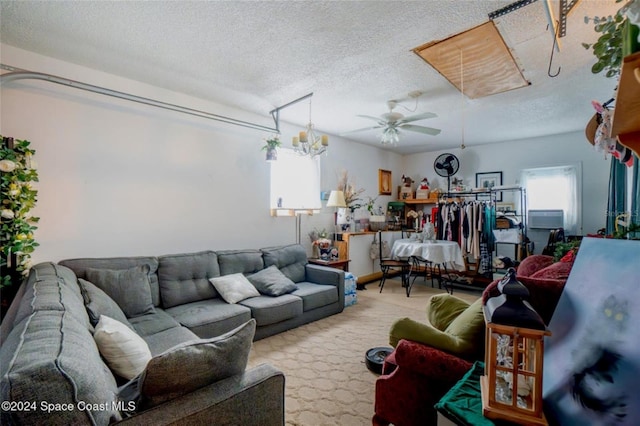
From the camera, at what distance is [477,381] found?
1.29 metres

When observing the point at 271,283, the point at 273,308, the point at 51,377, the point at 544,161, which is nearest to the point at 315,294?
the point at 271,283

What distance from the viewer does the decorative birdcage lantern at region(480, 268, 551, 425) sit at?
0.99 meters

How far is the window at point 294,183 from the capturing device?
4.39m

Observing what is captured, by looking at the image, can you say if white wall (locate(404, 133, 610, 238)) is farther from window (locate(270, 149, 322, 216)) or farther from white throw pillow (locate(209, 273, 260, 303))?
white throw pillow (locate(209, 273, 260, 303))

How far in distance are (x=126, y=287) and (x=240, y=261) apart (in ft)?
4.12

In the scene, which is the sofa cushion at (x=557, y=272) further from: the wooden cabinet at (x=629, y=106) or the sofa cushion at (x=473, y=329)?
the wooden cabinet at (x=629, y=106)

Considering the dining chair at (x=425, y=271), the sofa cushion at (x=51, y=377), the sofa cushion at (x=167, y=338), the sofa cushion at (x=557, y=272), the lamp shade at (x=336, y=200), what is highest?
the lamp shade at (x=336, y=200)

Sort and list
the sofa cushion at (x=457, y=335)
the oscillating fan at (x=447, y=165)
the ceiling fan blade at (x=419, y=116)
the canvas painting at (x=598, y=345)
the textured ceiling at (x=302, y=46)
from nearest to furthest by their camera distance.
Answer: the canvas painting at (x=598, y=345), the sofa cushion at (x=457, y=335), the textured ceiling at (x=302, y=46), the ceiling fan blade at (x=419, y=116), the oscillating fan at (x=447, y=165)

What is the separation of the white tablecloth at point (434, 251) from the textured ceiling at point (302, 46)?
2.16m

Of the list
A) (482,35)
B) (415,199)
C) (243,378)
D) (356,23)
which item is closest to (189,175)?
(356,23)

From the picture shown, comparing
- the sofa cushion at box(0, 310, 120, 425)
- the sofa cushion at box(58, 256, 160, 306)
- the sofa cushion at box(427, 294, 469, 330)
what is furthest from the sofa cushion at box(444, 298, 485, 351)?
the sofa cushion at box(58, 256, 160, 306)

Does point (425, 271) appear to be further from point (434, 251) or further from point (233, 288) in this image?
point (233, 288)

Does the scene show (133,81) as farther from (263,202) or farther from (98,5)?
(263,202)

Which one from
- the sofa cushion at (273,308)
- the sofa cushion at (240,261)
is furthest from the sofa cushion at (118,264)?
the sofa cushion at (273,308)
